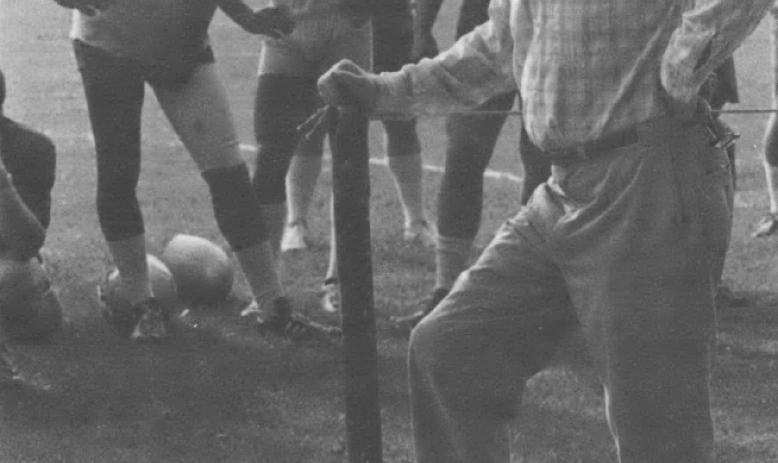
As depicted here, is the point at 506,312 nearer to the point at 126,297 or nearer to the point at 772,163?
the point at 126,297

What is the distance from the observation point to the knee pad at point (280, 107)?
7.18 meters

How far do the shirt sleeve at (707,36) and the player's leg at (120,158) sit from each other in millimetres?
3425

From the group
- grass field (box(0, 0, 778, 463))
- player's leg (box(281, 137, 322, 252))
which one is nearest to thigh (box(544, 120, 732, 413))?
grass field (box(0, 0, 778, 463))

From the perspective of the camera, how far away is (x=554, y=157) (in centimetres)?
388

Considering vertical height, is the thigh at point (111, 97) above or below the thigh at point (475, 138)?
above

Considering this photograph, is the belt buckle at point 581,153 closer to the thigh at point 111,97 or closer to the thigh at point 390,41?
the thigh at point 111,97

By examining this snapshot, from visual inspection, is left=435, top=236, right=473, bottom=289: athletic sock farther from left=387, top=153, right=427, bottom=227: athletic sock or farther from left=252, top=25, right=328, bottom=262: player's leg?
left=387, top=153, right=427, bottom=227: athletic sock

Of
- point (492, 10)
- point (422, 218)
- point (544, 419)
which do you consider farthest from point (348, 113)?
point (422, 218)

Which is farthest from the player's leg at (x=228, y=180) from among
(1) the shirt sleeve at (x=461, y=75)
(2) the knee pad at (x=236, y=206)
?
(1) the shirt sleeve at (x=461, y=75)

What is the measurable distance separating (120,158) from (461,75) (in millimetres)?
2797

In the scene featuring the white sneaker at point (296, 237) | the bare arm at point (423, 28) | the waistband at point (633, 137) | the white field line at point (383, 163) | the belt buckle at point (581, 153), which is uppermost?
the waistband at point (633, 137)

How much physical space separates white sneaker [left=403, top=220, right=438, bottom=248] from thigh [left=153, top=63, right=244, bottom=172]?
2208 millimetres

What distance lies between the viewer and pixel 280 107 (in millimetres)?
7191

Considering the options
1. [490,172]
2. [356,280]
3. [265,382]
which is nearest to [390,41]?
[265,382]
